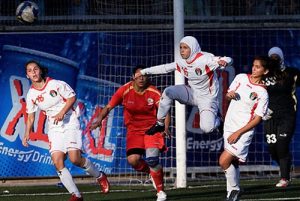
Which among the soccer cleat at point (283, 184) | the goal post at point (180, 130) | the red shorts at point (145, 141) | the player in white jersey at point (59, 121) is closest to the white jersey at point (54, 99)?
the player in white jersey at point (59, 121)

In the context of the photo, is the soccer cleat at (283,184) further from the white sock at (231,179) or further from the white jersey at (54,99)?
the white jersey at (54,99)

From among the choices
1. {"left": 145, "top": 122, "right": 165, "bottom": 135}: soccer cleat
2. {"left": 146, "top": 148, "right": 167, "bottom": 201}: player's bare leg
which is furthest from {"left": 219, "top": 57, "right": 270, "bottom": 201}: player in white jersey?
{"left": 146, "top": 148, "right": 167, "bottom": 201}: player's bare leg

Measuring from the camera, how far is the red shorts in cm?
1520

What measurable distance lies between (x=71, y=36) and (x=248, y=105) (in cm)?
712

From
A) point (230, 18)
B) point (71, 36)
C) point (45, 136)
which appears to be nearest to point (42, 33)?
point (71, 36)

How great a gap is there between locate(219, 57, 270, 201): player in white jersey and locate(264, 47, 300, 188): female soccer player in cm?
354

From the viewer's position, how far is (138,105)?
1561 centimetres

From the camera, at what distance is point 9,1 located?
2083 cm

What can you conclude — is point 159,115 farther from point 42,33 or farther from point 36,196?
point 42,33

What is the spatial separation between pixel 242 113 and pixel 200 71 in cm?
127

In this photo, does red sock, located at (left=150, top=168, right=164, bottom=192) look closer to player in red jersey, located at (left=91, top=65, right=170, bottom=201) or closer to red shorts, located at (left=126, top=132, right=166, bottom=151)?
player in red jersey, located at (left=91, top=65, right=170, bottom=201)

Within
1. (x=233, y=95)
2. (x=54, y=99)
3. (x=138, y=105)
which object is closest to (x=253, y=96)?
(x=233, y=95)

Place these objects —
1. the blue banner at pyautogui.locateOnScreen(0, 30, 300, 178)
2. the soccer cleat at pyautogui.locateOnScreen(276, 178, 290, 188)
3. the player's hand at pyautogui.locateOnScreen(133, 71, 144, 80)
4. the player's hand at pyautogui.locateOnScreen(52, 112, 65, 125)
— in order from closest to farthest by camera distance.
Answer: the player's hand at pyautogui.locateOnScreen(52, 112, 65, 125)
the player's hand at pyautogui.locateOnScreen(133, 71, 144, 80)
the soccer cleat at pyautogui.locateOnScreen(276, 178, 290, 188)
the blue banner at pyautogui.locateOnScreen(0, 30, 300, 178)

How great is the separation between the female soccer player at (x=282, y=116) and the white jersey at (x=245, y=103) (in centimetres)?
357
